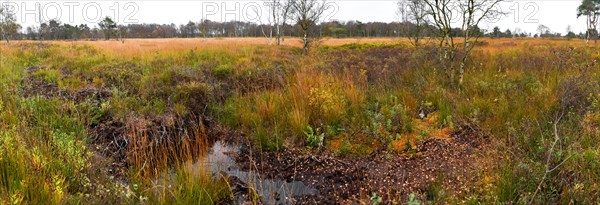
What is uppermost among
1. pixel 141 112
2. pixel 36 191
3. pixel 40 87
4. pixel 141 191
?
pixel 40 87

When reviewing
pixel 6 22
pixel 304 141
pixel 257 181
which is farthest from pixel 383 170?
pixel 6 22

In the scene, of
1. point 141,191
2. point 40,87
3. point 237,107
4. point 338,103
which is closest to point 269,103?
point 237,107

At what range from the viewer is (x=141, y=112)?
522cm

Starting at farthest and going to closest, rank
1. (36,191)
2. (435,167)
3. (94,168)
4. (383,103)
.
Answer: (383,103) < (435,167) < (94,168) < (36,191)

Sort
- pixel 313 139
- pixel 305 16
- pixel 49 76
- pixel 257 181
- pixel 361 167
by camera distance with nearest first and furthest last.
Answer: pixel 257 181 < pixel 361 167 < pixel 313 139 < pixel 49 76 < pixel 305 16

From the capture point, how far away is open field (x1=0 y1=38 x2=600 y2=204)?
8.54 feet

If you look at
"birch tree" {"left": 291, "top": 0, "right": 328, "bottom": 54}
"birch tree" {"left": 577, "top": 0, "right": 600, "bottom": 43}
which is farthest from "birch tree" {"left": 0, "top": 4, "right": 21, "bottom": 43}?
"birch tree" {"left": 577, "top": 0, "right": 600, "bottom": 43}

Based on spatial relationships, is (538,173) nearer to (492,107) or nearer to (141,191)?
(492,107)

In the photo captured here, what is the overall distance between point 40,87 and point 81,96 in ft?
4.03

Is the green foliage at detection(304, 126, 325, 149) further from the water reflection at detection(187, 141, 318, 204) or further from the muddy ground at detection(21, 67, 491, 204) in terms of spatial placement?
the water reflection at detection(187, 141, 318, 204)

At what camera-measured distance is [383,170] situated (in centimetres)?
369

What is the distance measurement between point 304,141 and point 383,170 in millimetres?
1267

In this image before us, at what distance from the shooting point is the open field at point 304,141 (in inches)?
103

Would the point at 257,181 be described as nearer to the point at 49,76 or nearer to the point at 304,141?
the point at 304,141
